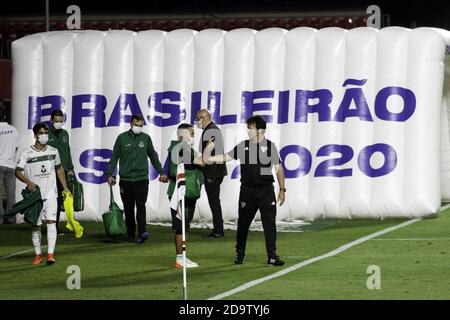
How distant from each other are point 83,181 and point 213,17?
14.7m

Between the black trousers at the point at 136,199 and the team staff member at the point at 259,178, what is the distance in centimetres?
304

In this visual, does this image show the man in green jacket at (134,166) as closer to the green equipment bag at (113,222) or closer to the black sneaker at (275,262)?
the green equipment bag at (113,222)

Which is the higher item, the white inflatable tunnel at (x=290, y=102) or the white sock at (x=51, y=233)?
the white inflatable tunnel at (x=290, y=102)

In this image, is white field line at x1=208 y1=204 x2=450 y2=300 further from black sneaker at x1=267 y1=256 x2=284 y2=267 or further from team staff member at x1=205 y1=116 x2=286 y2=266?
team staff member at x1=205 y1=116 x2=286 y2=266

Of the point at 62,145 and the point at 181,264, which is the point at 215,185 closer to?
the point at 62,145

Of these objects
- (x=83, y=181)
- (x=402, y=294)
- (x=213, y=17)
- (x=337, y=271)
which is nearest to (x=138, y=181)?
(x=83, y=181)

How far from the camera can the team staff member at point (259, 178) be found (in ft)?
46.6

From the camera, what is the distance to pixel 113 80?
20.0m

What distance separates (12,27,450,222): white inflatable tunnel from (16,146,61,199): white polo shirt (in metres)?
4.76

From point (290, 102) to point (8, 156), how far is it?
15.6 ft

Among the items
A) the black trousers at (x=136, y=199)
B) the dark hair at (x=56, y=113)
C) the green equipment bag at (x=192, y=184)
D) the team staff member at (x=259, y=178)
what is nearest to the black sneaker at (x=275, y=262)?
the team staff member at (x=259, y=178)

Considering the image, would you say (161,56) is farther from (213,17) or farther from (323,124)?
(213,17)

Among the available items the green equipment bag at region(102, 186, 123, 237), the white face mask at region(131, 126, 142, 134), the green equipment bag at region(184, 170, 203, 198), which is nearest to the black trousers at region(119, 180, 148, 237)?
the green equipment bag at region(102, 186, 123, 237)

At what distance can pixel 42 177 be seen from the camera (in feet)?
49.1
